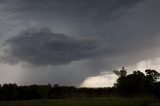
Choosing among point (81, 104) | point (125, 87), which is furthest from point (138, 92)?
→ point (81, 104)

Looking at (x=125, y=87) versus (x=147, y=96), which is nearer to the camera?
(x=147, y=96)

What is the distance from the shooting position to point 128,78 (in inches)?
3932

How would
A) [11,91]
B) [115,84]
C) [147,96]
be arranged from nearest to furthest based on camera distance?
[147,96]
[115,84]
[11,91]

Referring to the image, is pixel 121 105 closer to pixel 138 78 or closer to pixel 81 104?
pixel 81 104

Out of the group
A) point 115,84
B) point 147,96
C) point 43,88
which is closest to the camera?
point 147,96

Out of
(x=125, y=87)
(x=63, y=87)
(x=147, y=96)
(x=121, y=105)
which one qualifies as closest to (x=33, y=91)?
(x=63, y=87)

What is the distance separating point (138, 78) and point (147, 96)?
519 inches

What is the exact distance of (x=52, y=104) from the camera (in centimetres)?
6669

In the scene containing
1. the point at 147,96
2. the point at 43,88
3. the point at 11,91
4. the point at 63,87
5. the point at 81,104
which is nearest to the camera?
the point at 81,104

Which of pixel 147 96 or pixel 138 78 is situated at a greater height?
pixel 138 78

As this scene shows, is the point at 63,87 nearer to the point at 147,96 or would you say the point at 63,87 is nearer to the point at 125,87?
the point at 125,87

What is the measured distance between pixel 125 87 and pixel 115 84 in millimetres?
5666

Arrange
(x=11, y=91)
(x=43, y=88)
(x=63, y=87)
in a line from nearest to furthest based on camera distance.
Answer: (x=43, y=88) < (x=11, y=91) < (x=63, y=87)

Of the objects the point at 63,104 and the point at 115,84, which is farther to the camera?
the point at 115,84
